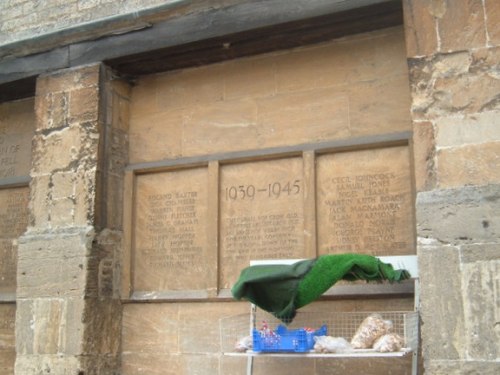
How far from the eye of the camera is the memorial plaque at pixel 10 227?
21.7ft

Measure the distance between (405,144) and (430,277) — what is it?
1206 millimetres

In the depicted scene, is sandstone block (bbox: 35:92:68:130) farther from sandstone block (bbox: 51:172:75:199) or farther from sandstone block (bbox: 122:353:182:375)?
sandstone block (bbox: 122:353:182:375)

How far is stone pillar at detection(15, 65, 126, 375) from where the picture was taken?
18.3 ft

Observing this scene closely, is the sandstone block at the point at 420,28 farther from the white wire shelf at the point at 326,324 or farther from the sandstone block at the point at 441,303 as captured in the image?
the white wire shelf at the point at 326,324

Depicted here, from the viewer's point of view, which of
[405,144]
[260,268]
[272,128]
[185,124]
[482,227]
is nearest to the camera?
[482,227]

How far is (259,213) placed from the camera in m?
5.59

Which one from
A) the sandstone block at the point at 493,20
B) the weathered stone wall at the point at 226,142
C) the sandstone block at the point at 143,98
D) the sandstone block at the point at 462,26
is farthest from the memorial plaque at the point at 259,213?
the sandstone block at the point at 493,20

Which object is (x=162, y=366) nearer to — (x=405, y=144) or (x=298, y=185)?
(x=298, y=185)

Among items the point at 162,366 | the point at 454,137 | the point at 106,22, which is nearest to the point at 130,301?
the point at 162,366

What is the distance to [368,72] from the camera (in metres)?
5.41

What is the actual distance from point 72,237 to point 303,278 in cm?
212

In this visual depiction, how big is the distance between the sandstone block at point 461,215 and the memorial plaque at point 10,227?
152 inches

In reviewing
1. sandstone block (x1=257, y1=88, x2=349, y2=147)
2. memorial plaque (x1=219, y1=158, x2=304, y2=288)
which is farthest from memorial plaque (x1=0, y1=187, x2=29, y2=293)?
sandstone block (x1=257, y1=88, x2=349, y2=147)

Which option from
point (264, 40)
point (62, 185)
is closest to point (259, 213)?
point (264, 40)
